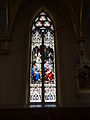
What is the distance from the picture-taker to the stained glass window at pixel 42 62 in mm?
8281

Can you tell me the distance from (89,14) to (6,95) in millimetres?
5871

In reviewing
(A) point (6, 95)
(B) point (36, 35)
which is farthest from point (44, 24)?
(A) point (6, 95)

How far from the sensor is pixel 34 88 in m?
8.41

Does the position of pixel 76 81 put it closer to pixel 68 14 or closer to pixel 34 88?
pixel 34 88

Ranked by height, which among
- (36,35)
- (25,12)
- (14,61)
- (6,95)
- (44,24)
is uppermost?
(25,12)

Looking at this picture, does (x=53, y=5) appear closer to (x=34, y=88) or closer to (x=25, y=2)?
(x=25, y=2)

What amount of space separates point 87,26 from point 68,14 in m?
1.24

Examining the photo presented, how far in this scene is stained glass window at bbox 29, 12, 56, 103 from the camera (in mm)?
8281

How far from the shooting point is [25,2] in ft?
32.5

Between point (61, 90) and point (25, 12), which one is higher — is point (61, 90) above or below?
below

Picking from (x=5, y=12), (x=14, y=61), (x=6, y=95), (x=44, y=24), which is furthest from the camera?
(x=44, y=24)

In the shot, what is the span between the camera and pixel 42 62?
895 cm

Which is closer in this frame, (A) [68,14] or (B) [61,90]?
(B) [61,90]

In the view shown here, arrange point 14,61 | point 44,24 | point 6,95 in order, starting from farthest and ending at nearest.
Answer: point 44,24 < point 14,61 < point 6,95
